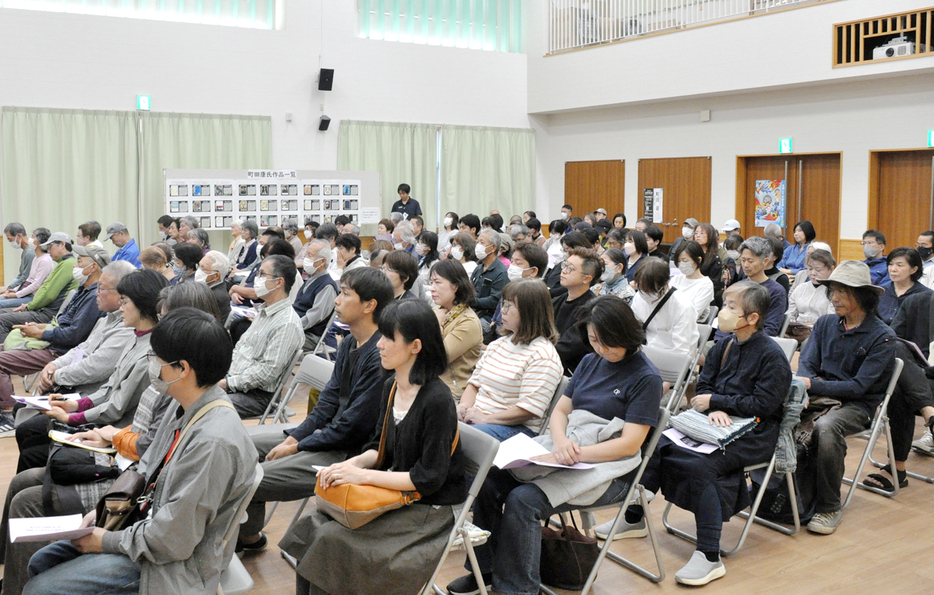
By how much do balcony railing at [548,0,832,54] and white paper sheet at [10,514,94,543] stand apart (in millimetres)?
11008

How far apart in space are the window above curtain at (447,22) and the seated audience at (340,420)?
11537 millimetres

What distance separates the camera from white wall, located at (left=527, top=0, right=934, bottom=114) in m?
10.5

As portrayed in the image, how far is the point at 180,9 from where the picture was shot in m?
12.5

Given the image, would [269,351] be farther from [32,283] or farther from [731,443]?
[32,283]

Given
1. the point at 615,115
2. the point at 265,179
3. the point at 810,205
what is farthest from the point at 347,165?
the point at 810,205

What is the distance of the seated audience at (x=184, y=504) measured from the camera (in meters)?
2.17

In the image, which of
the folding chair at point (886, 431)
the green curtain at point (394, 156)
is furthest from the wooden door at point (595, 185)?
the folding chair at point (886, 431)

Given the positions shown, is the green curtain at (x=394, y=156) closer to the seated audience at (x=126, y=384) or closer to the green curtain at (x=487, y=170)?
the green curtain at (x=487, y=170)

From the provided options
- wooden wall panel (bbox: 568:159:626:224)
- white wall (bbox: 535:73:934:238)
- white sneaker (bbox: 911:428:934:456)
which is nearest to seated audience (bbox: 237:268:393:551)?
white sneaker (bbox: 911:428:934:456)

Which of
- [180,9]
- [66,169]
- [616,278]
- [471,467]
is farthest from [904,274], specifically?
[180,9]

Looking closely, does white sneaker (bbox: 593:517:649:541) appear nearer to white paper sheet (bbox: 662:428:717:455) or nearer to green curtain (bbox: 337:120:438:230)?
white paper sheet (bbox: 662:428:717:455)

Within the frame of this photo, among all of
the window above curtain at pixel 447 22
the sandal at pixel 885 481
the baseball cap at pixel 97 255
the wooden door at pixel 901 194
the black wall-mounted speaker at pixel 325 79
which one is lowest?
the sandal at pixel 885 481

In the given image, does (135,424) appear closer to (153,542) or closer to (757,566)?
(153,542)

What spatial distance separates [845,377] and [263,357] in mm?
2914
